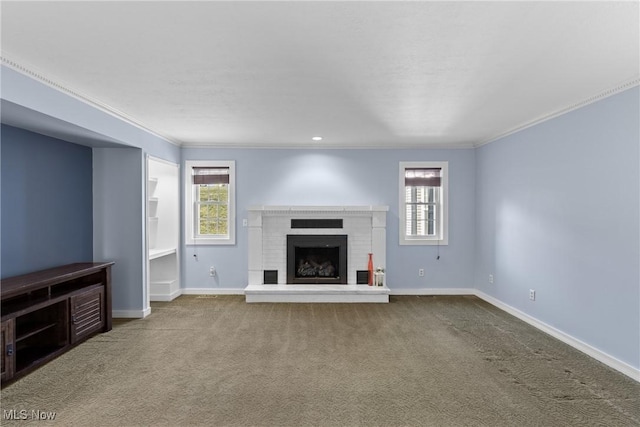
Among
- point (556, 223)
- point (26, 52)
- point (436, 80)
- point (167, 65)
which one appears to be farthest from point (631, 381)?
point (26, 52)

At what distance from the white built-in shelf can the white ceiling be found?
1955 mm

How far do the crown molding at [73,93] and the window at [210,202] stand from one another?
3.62ft

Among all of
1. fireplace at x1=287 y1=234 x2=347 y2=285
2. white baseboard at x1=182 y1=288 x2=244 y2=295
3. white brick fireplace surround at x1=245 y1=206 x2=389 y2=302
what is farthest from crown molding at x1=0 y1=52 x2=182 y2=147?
fireplace at x1=287 y1=234 x2=347 y2=285

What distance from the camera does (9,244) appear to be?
3.60m

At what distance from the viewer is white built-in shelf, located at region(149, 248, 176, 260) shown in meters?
5.05

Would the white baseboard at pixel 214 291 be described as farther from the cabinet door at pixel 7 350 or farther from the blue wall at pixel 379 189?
the cabinet door at pixel 7 350

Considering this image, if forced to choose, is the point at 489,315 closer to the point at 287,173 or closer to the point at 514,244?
the point at 514,244

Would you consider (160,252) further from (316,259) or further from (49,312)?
(316,259)

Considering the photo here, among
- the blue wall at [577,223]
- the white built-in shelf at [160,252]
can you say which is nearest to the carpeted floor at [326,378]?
the blue wall at [577,223]

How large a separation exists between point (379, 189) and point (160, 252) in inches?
142

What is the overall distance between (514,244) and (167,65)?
466 cm

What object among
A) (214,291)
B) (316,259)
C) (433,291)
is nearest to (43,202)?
(214,291)

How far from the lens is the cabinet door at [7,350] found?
2816 mm

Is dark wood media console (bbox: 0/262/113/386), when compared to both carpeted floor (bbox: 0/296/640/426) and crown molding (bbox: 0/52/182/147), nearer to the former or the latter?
carpeted floor (bbox: 0/296/640/426)
